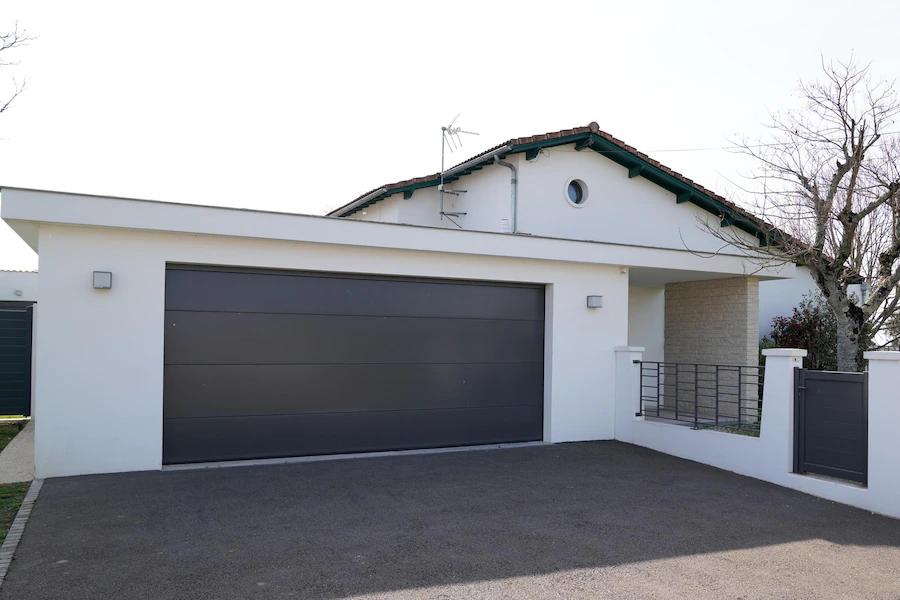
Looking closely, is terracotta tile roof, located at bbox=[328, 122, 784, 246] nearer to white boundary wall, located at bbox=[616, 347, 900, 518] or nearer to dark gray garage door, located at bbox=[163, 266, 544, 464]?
dark gray garage door, located at bbox=[163, 266, 544, 464]

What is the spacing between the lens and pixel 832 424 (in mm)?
7754

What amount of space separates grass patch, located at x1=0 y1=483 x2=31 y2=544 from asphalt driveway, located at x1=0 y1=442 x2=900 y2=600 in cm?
21

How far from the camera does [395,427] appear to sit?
9711 millimetres

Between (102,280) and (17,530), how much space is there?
9.65 ft

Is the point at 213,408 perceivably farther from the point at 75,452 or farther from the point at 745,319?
the point at 745,319

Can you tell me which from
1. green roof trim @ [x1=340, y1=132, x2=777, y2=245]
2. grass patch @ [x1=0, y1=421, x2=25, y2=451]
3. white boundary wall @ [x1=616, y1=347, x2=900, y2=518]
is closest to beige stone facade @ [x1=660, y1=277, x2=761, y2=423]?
green roof trim @ [x1=340, y1=132, x2=777, y2=245]

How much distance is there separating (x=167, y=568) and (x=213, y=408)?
370 centimetres

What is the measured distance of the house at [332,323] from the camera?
7902mm

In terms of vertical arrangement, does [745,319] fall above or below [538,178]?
below

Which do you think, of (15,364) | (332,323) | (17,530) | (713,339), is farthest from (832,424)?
(15,364)

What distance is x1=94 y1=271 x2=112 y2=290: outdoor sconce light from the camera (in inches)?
309

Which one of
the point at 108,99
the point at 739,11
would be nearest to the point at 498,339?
the point at 739,11

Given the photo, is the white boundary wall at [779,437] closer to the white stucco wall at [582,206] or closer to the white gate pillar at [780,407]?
the white gate pillar at [780,407]

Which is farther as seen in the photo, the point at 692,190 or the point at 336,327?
the point at 692,190
